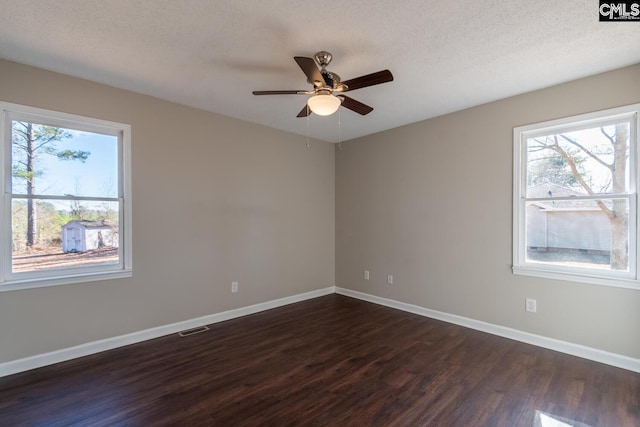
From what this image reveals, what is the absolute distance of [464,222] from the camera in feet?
11.7

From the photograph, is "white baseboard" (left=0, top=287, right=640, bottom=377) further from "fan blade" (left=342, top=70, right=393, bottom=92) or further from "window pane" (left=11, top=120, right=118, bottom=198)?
"fan blade" (left=342, top=70, right=393, bottom=92)

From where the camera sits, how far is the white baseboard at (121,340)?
8.16 ft

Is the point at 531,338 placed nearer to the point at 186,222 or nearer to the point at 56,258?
the point at 186,222

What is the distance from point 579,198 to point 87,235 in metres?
4.80

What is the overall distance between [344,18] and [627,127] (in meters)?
2.70

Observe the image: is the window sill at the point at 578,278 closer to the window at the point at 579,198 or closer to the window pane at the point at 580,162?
the window at the point at 579,198

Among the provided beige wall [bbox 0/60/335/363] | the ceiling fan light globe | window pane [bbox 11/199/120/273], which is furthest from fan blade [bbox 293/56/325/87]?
window pane [bbox 11/199/120/273]

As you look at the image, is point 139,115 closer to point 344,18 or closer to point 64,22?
point 64,22

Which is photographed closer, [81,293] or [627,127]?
[627,127]

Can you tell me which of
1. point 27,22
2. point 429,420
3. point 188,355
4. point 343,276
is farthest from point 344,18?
point 343,276

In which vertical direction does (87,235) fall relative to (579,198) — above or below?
below

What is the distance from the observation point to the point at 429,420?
1.92m

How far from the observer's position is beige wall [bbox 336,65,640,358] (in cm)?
269

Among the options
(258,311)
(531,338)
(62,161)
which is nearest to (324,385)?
(258,311)
